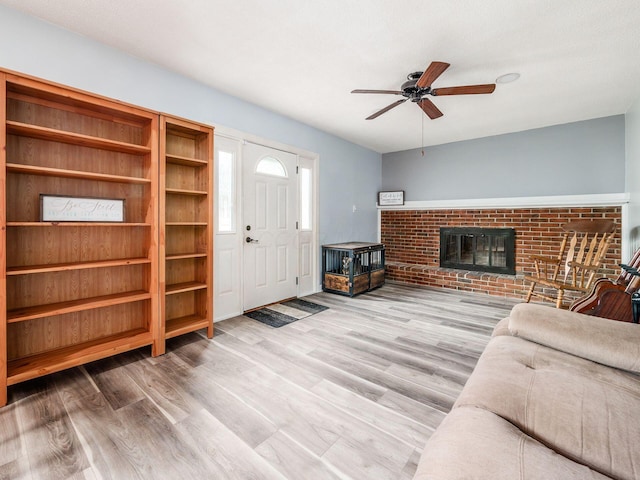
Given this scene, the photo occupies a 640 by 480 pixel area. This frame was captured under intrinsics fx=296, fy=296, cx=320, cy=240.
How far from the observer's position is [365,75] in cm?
285

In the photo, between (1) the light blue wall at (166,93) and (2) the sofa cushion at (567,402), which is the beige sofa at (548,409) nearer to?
(2) the sofa cushion at (567,402)

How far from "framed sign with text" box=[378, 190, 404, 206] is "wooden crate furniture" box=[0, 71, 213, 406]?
3825 millimetres

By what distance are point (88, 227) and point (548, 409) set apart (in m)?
2.98

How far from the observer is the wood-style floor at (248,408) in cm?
137

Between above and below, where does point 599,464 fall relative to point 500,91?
below

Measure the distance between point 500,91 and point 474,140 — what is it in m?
1.86

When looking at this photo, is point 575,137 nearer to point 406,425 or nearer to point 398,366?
point 398,366

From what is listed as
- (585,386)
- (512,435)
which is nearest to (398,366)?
(585,386)

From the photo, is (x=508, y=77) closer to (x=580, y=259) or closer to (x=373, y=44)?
(x=373, y=44)

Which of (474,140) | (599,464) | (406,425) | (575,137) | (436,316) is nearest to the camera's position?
(599,464)

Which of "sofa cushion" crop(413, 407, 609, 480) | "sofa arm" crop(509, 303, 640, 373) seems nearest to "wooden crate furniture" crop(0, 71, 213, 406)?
"sofa cushion" crop(413, 407, 609, 480)

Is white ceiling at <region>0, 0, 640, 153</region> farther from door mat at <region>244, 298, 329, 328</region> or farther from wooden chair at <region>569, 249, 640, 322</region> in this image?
door mat at <region>244, 298, 329, 328</region>

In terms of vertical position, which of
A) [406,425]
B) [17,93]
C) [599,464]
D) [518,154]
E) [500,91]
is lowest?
[406,425]

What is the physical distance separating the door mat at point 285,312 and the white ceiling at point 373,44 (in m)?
2.51
